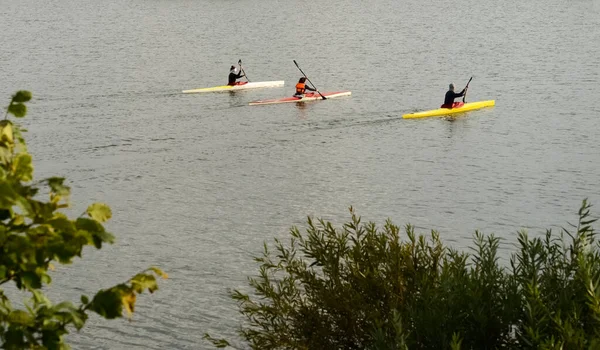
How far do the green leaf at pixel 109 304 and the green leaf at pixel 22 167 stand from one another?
2.14ft

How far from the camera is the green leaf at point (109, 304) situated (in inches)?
167

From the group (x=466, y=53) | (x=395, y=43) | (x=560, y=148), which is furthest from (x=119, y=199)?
A: (x=395, y=43)

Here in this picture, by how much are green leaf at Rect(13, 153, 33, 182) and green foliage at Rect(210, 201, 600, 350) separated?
3.65 meters

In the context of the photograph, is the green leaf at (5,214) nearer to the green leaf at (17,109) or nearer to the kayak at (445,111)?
the green leaf at (17,109)

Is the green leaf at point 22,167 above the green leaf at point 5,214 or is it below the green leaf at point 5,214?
above

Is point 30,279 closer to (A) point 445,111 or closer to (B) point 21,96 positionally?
(B) point 21,96

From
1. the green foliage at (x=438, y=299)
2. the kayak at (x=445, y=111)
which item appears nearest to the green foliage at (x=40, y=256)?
the green foliage at (x=438, y=299)

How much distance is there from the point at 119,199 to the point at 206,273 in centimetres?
783

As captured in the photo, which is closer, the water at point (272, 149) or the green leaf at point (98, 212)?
the green leaf at point (98, 212)

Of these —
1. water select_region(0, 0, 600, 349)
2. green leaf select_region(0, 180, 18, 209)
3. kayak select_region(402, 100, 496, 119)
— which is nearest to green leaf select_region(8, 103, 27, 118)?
green leaf select_region(0, 180, 18, 209)

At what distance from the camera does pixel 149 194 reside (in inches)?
1168

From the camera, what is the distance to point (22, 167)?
442 centimetres

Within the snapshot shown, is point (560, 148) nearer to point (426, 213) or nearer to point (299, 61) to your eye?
point (426, 213)

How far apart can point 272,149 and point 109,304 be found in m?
31.6
